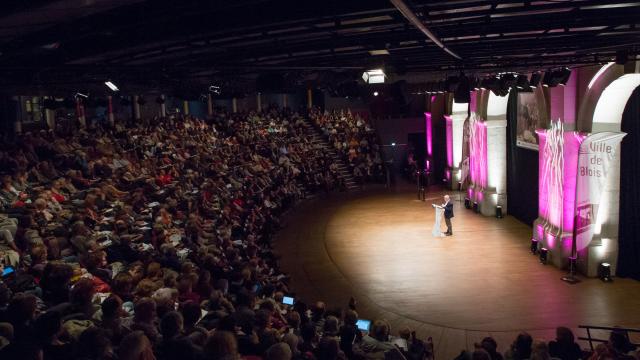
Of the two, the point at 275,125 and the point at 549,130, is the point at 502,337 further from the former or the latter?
the point at 275,125

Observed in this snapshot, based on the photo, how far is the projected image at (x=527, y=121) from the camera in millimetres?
13508

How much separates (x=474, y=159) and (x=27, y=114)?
18520mm

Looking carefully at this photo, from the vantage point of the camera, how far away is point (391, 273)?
37.0 ft

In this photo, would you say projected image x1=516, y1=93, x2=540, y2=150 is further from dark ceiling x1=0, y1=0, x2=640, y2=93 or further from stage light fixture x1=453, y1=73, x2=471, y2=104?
stage light fixture x1=453, y1=73, x2=471, y2=104

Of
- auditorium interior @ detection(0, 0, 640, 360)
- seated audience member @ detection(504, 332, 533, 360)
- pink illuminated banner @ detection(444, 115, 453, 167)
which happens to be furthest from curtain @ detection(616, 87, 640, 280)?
pink illuminated banner @ detection(444, 115, 453, 167)

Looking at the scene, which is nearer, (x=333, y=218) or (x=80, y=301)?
(x=80, y=301)

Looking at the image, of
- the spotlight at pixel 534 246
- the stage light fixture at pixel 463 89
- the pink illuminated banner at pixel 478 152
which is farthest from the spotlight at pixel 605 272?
the pink illuminated banner at pixel 478 152

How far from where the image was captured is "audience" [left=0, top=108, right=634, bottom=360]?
411 centimetres

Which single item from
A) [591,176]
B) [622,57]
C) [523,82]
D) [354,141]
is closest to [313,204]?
[354,141]

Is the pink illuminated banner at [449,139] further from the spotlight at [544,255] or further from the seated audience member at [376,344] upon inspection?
the seated audience member at [376,344]

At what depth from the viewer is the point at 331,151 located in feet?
80.0

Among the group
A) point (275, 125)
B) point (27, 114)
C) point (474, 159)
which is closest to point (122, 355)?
point (474, 159)

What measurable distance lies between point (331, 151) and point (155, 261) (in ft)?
58.2

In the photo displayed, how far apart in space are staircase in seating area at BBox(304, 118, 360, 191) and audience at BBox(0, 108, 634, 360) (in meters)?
5.53
